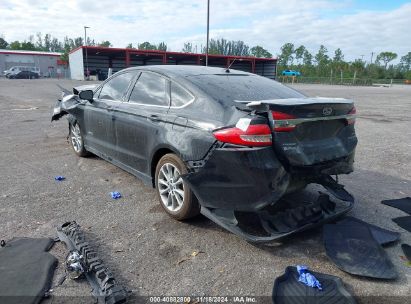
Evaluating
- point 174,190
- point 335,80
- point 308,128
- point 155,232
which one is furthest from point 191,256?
point 335,80

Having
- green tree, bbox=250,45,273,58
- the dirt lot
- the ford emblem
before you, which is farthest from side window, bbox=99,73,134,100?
green tree, bbox=250,45,273,58

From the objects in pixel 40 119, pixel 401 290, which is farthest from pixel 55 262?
pixel 40 119

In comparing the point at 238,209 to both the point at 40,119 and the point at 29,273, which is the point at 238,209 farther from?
the point at 40,119

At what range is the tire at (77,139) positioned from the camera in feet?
20.7

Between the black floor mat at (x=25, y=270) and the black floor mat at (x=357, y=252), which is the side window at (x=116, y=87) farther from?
the black floor mat at (x=357, y=252)

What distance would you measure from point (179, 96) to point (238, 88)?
679mm

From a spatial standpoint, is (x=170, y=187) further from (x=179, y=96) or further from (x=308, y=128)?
(x=308, y=128)

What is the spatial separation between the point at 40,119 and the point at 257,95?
9516 mm

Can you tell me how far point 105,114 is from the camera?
520cm

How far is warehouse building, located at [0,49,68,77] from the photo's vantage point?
68.1 metres

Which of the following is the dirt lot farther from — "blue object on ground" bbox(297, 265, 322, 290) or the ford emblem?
the ford emblem

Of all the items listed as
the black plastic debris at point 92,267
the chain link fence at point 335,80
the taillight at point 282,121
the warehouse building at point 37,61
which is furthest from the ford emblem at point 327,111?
the warehouse building at point 37,61

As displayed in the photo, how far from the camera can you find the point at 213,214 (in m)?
3.41

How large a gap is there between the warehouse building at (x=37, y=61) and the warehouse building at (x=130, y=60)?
1732 centimetres
